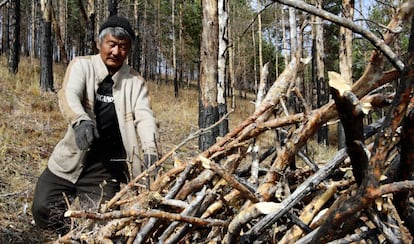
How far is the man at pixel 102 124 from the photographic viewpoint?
2.67 meters

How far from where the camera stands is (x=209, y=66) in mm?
5195

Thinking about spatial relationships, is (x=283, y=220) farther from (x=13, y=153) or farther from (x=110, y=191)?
(x=13, y=153)

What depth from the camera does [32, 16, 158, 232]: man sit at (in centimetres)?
267

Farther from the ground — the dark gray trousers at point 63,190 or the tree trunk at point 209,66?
the tree trunk at point 209,66

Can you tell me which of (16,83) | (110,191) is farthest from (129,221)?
(16,83)

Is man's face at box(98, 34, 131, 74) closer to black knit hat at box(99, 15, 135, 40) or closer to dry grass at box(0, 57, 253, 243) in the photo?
black knit hat at box(99, 15, 135, 40)

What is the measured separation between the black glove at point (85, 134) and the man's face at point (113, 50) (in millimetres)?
678

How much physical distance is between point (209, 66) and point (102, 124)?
2558 millimetres

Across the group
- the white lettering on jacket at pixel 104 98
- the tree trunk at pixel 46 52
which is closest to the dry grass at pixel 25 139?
the tree trunk at pixel 46 52

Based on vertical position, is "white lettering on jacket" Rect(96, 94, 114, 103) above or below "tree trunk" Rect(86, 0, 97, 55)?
below

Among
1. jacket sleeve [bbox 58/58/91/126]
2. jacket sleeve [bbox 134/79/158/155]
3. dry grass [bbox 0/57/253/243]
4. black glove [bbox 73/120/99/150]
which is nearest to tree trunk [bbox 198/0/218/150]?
dry grass [bbox 0/57/253/243]

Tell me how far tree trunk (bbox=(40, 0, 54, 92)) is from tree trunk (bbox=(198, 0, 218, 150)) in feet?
21.0

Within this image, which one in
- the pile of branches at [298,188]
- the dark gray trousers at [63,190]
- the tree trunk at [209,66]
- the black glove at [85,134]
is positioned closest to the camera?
the pile of branches at [298,188]

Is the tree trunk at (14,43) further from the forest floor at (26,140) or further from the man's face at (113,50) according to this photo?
the man's face at (113,50)
